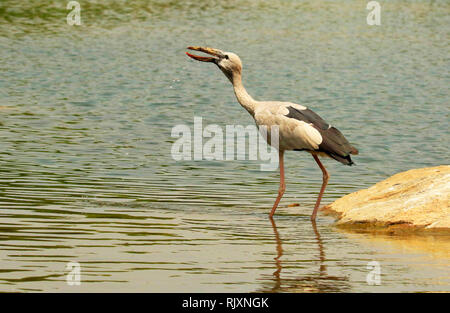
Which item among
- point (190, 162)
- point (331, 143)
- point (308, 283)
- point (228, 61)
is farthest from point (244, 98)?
point (308, 283)

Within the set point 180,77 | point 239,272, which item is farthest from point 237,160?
point 180,77

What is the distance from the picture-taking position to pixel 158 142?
18.1 metres

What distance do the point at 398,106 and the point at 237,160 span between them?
8.41m

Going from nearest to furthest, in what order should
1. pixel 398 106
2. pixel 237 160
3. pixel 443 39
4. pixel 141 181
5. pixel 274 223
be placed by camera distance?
pixel 274 223, pixel 141 181, pixel 237 160, pixel 398 106, pixel 443 39

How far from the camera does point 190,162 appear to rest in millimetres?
16109

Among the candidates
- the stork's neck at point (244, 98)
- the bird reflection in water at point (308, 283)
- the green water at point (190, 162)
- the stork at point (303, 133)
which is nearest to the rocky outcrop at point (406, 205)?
the green water at point (190, 162)

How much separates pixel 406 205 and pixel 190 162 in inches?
217

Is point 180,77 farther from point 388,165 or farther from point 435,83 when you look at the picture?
point 388,165

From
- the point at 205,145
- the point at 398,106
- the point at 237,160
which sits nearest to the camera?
the point at 237,160

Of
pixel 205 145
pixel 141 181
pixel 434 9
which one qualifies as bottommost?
pixel 141 181

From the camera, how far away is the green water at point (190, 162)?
29.8 ft

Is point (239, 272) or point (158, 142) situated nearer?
point (239, 272)

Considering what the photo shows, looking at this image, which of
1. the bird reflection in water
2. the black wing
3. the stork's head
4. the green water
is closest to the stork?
the black wing

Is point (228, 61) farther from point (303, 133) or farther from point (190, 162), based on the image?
point (190, 162)
